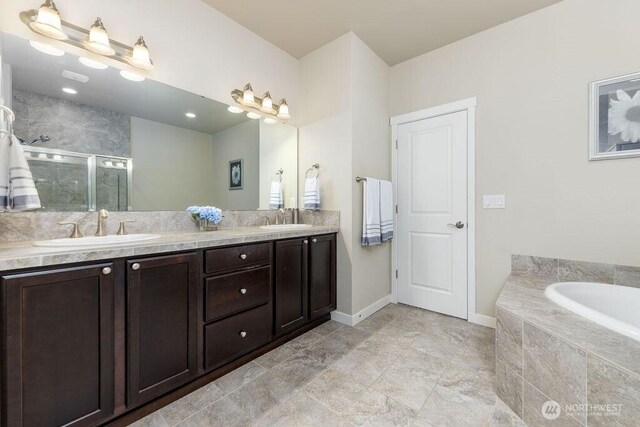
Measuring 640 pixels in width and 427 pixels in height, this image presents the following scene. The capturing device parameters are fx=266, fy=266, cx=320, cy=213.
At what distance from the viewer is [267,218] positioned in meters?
2.68

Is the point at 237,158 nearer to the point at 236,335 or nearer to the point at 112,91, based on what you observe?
the point at 112,91

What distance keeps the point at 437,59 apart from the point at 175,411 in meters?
3.61

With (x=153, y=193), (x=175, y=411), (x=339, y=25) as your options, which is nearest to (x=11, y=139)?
(x=153, y=193)

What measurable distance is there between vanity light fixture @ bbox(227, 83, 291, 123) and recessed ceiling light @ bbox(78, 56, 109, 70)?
2.88 ft

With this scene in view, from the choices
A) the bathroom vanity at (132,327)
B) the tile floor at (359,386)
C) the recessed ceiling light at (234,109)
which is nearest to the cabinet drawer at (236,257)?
the bathroom vanity at (132,327)

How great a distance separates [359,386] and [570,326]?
1.14 meters

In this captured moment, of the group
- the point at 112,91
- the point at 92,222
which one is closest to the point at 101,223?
the point at 92,222

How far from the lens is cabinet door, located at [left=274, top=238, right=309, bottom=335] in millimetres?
2023

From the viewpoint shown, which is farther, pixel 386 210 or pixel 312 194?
pixel 386 210

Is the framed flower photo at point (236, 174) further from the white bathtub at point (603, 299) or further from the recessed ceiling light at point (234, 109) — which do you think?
the white bathtub at point (603, 299)

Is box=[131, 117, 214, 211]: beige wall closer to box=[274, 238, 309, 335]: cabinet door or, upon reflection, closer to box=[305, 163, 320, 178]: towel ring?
box=[274, 238, 309, 335]: cabinet door

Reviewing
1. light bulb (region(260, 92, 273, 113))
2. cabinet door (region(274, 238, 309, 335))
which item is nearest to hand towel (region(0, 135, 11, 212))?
cabinet door (region(274, 238, 309, 335))

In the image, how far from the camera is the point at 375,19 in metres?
2.35

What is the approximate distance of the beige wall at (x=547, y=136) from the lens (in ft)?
6.32
